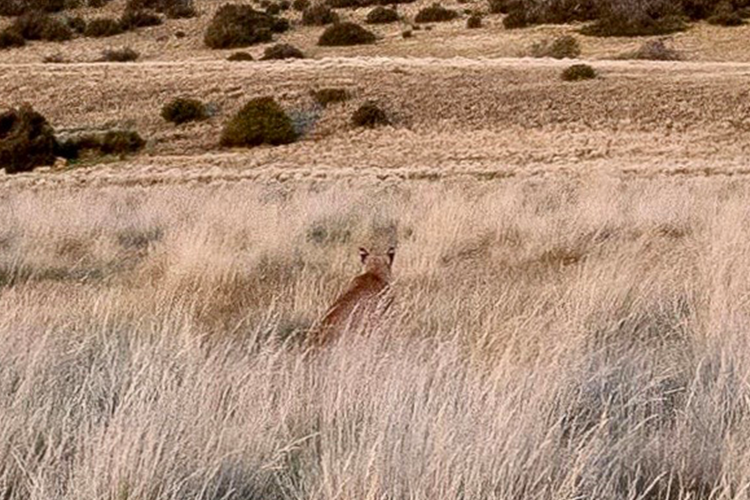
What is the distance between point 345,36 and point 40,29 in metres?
16.4

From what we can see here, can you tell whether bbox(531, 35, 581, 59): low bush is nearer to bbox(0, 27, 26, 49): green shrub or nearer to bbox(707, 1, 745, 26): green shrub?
bbox(707, 1, 745, 26): green shrub

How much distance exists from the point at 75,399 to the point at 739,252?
3.93 m

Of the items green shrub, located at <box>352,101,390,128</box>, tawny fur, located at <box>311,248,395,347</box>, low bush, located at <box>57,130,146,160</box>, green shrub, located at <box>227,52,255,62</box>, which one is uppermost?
tawny fur, located at <box>311,248,395,347</box>

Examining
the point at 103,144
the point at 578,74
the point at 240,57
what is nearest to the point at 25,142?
the point at 103,144

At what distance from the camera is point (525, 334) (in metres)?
3.78

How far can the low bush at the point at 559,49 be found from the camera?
4066 centimetres

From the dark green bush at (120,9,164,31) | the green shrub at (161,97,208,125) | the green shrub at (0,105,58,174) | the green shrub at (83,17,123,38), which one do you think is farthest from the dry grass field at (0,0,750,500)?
the dark green bush at (120,9,164,31)

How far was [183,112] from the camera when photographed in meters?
31.2

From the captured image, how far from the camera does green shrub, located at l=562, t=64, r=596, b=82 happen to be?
32688 mm

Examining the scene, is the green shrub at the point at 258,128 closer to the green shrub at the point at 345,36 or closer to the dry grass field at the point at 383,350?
the dry grass field at the point at 383,350

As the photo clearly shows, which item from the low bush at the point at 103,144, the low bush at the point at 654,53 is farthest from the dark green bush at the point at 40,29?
the low bush at the point at 654,53

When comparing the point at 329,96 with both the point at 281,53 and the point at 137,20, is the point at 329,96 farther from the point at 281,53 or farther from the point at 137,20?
the point at 137,20

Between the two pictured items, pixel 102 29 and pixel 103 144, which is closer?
pixel 103 144

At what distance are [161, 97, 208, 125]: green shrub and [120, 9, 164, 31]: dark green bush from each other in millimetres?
24016
